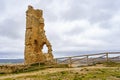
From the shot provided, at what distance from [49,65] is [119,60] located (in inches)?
364

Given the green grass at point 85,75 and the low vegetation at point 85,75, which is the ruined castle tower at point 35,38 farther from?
the green grass at point 85,75

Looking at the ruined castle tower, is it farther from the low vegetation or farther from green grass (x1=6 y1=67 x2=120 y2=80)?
green grass (x1=6 y1=67 x2=120 y2=80)

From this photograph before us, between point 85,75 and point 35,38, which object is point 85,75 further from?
point 35,38

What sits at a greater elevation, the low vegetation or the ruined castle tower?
the ruined castle tower

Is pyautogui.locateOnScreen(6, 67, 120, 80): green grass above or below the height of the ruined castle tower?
below

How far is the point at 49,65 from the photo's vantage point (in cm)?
4597

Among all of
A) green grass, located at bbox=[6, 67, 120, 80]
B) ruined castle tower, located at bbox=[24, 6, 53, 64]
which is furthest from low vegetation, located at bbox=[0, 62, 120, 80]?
ruined castle tower, located at bbox=[24, 6, 53, 64]

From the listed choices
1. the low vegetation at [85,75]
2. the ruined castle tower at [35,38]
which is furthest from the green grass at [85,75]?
the ruined castle tower at [35,38]

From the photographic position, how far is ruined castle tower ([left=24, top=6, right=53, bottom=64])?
50.0 meters

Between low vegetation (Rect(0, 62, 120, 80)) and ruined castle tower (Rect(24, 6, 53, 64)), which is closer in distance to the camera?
low vegetation (Rect(0, 62, 120, 80))

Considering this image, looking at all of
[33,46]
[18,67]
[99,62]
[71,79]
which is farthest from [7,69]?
[71,79]

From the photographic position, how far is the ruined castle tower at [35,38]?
164 ft

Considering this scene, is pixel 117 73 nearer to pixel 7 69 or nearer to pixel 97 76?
pixel 97 76

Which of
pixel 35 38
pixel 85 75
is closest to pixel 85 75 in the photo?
pixel 85 75
